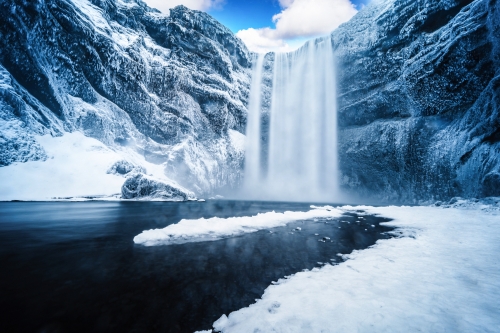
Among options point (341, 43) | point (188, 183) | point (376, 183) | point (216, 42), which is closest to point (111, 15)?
point (216, 42)

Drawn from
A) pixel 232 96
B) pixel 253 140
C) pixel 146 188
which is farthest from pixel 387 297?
pixel 232 96

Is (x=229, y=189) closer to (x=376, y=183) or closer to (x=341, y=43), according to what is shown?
(x=376, y=183)

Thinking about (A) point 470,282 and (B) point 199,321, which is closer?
(B) point 199,321

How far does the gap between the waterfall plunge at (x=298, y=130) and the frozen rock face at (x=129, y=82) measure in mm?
3867

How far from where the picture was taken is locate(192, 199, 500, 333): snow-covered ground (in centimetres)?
248

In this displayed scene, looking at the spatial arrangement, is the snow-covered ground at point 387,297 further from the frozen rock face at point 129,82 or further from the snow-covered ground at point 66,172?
the frozen rock face at point 129,82

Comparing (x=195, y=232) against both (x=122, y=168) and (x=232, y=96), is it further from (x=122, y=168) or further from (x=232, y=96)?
(x=232, y=96)

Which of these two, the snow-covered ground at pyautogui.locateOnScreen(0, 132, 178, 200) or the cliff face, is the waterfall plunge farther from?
the snow-covered ground at pyautogui.locateOnScreen(0, 132, 178, 200)

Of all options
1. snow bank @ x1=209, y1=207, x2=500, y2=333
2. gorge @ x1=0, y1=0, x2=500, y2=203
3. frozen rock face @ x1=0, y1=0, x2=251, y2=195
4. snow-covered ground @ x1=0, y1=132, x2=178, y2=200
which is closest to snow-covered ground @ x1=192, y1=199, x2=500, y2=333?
snow bank @ x1=209, y1=207, x2=500, y2=333

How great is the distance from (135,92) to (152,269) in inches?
1372

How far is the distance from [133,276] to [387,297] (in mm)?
4537

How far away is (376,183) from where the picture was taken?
32.5 meters

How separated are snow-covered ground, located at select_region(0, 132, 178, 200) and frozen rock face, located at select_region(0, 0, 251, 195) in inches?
44.3

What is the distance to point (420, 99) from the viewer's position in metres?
25.1
